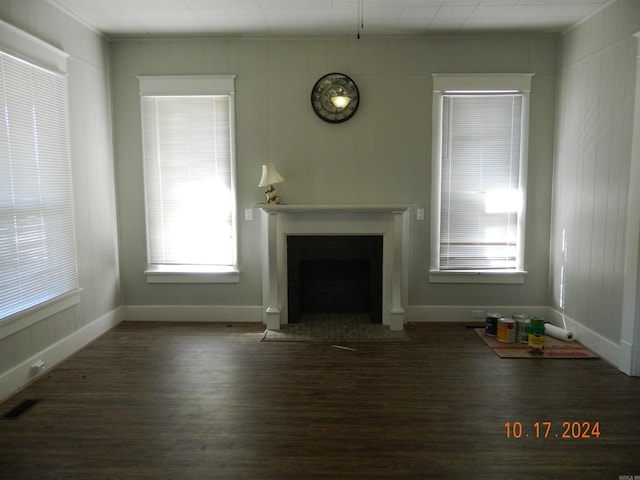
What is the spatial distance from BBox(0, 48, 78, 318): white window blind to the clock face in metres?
2.27

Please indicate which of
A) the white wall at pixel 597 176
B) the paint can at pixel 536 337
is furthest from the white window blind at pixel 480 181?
the paint can at pixel 536 337

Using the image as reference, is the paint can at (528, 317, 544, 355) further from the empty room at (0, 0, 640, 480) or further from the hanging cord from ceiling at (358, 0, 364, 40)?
the hanging cord from ceiling at (358, 0, 364, 40)

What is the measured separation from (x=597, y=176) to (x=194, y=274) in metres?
3.88

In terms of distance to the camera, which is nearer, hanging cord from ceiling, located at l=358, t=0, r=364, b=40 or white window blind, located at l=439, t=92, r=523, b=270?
hanging cord from ceiling, located at l=358, t=0, r=364, b=40

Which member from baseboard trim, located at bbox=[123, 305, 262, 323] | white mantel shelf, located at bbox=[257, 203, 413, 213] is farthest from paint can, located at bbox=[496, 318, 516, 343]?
baseboard trim, located at bbox=[123, 305, 262, 323]

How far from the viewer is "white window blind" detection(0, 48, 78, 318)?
309 centimetres

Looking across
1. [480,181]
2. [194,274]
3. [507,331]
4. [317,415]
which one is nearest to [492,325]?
[507,331]

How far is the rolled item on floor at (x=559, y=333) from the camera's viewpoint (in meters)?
4.11

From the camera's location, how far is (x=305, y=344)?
4.11 meters

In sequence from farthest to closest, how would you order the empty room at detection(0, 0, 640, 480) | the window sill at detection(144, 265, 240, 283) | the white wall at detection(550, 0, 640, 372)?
the window sill at detection(144, 265, 240, 283), the white wall at detection(550, 0, 640, 372), the empty room at detection(0, 0, 640, 480)

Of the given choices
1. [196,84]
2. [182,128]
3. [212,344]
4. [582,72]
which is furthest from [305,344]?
[582,72]

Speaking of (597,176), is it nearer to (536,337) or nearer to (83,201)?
(536,337)

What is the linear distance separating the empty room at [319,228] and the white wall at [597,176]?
0.03 meters

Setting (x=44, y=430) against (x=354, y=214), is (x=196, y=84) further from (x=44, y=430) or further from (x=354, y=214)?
(x=44, y=430)
